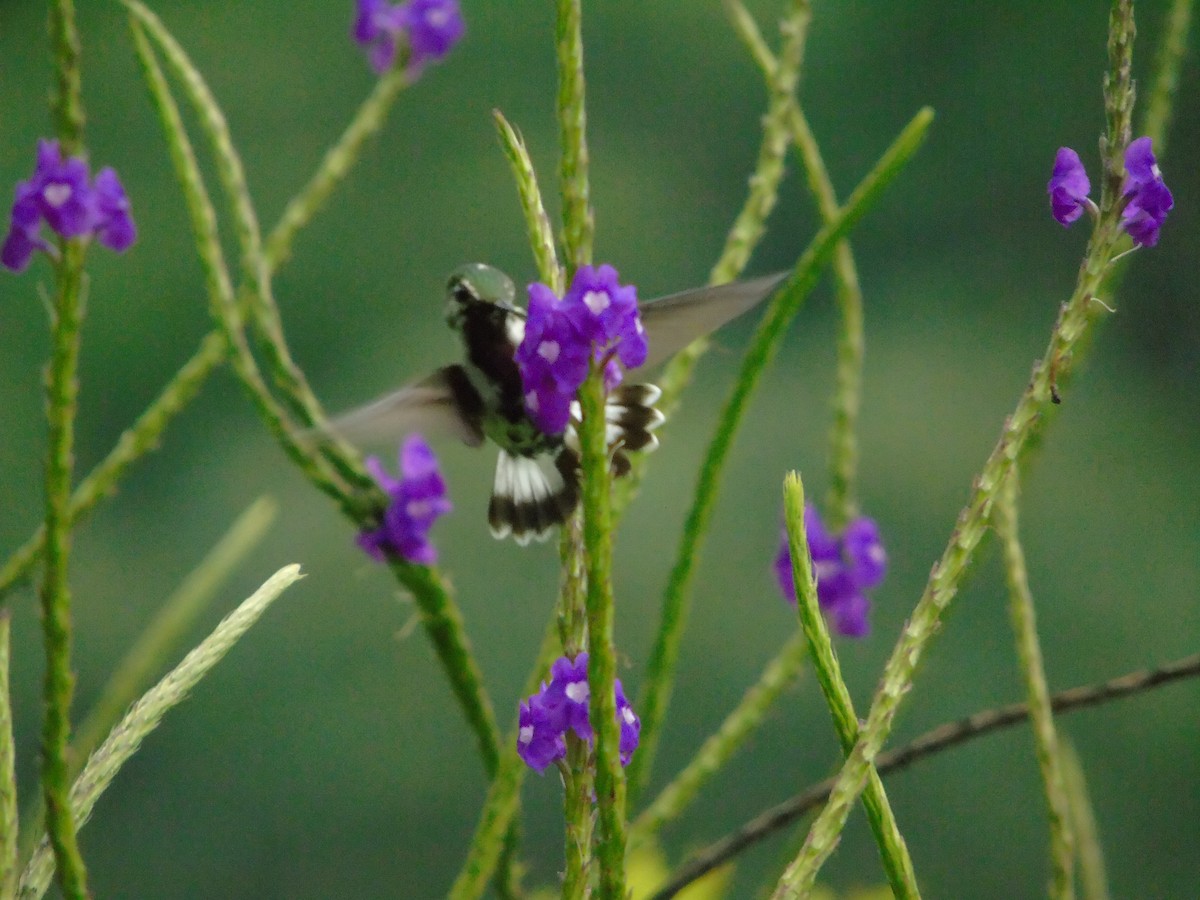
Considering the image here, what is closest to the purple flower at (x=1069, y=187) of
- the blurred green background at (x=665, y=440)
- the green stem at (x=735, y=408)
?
the green stem at (x=735, y=408)

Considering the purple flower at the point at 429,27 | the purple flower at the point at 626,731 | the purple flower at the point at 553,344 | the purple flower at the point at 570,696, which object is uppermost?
the purple flower at the point at 429,27

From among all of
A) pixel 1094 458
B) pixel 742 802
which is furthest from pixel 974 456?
pixel 742 802

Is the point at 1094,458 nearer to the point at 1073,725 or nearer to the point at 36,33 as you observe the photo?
the point at 1073,725

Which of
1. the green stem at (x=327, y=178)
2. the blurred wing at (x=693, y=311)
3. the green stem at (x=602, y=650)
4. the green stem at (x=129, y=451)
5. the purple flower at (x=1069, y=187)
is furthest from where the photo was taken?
the green stem at (x=327, y=178)

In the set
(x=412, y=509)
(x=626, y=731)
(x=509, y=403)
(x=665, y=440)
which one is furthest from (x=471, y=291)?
(x=665, y=440)

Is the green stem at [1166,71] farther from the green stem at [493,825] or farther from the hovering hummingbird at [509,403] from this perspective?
the green stem at [493,825]

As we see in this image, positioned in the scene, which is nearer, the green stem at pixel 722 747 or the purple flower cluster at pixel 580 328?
the purple flower cluster at pixel 580 328

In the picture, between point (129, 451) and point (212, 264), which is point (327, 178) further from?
point (129, 451)
